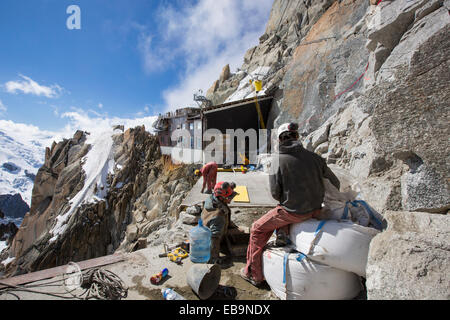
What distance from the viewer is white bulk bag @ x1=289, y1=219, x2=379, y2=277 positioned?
1733 millimetres

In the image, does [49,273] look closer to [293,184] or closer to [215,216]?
[215,216]

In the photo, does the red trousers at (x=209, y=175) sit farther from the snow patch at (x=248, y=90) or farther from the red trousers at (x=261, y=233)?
the snow patch at (x=248, y=90)

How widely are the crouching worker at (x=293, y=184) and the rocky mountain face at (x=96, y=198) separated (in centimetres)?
1344

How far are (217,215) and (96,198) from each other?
74.0ft

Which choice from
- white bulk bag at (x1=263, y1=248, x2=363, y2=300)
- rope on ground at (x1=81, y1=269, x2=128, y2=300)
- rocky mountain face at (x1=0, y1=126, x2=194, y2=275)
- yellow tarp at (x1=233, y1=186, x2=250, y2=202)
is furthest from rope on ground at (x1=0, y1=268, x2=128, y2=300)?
rocky mountain face at (x1=0, y1=126, x2=194, y2=275)

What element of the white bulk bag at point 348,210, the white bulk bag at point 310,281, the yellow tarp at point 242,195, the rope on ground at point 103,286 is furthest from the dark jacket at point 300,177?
the yellow tarp at point 242,195

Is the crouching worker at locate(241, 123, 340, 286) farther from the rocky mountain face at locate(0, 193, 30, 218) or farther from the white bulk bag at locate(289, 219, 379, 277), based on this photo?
the rocky mountain face at locate(0, 193, 30, 218)

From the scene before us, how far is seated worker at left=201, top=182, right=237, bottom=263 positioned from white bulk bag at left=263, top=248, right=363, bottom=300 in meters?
1.12

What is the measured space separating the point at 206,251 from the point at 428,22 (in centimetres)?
483

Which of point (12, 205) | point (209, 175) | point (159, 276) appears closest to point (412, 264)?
point (159, 276)

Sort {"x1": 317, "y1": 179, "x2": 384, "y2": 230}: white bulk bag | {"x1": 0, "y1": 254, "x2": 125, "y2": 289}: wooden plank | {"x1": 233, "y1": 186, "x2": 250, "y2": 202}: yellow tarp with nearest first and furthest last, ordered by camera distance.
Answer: {"x1": 317, "y1": 179, "x2": 384, "y2": 230}: white bulk bag → {"x1": 0, "y1": 254, "x2": 125, "y2": 289}: wooden plank → {"x1": 233, "y1": 186, "x2": 250, "y2": 202}: yellow tarp

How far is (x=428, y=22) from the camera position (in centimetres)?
277

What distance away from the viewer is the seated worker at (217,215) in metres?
3.00
